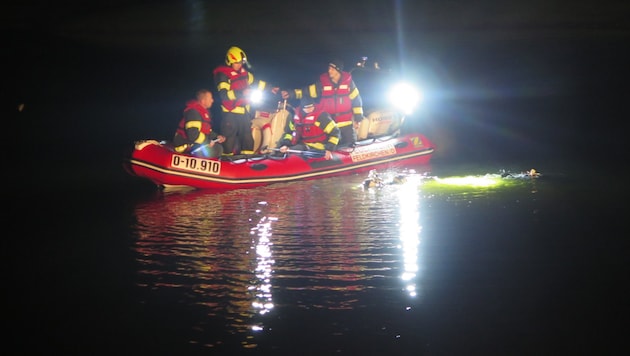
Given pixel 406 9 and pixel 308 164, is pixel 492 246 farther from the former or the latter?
pixel 406 9

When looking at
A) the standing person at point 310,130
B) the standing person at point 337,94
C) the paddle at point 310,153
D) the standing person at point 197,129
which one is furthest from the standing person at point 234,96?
the standing person at point 337,94

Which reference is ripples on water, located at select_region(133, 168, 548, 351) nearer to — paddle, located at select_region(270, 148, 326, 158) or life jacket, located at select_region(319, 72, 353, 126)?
paddle, located at select_region(270, 148, 326, 158)

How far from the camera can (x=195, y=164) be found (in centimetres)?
1309

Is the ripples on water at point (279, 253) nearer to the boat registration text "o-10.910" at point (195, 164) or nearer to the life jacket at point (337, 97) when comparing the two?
the boat registration text "o-10.910" at point (195, 164)

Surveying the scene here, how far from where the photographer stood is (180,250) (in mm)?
9281

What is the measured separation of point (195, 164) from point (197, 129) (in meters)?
0.51

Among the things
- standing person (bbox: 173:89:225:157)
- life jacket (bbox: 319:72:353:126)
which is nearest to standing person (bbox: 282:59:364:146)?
life jacket (bbox: 319:72:353:126)

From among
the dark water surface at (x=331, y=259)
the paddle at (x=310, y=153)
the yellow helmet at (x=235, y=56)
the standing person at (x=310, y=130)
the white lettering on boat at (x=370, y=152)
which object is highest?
the yellow helmet at (x=235, y=56)

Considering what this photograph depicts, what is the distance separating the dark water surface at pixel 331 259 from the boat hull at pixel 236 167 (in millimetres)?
284

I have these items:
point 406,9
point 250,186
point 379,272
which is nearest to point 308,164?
point 250,186

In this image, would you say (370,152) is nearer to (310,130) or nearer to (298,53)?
(310,130)

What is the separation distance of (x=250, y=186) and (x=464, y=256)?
17.4 ft

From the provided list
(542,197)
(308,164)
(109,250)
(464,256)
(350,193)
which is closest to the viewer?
(464,256)

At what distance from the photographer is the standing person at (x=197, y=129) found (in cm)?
1318
